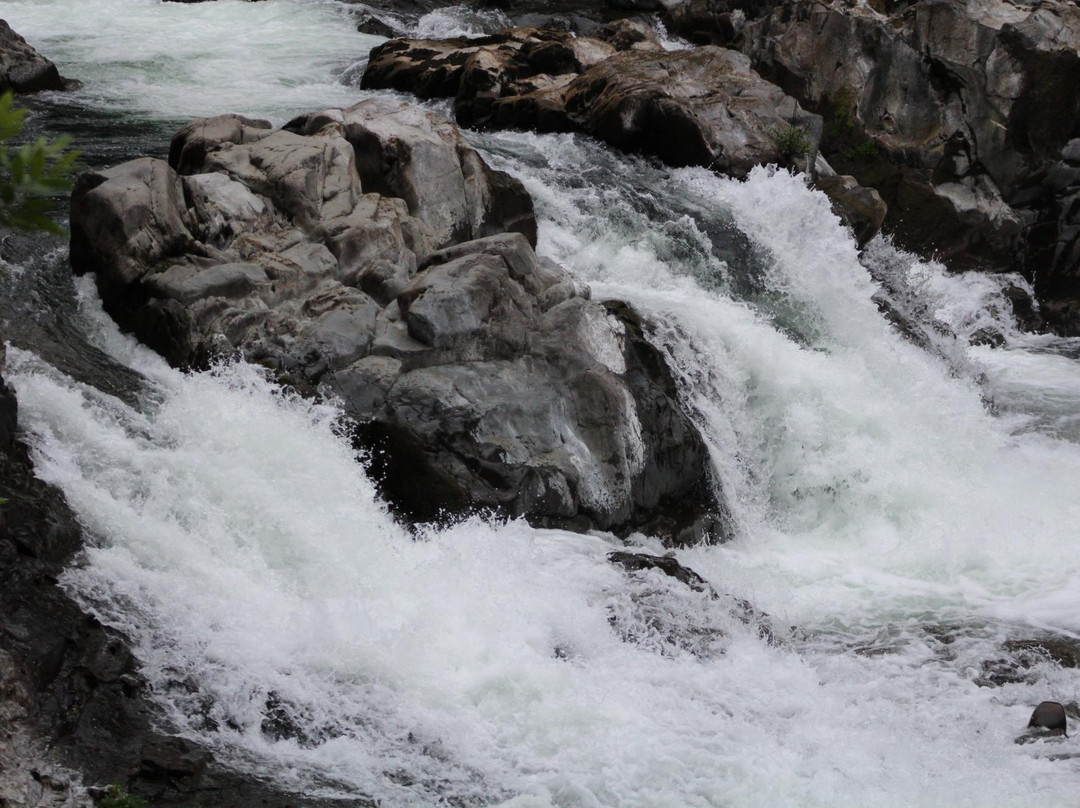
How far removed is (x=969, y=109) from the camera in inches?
755

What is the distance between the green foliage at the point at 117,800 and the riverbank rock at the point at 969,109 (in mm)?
15630

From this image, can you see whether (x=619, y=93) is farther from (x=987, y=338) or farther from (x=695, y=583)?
(x=695, y=583)

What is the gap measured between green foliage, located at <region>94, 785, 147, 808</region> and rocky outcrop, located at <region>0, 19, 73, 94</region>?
41.1 ft

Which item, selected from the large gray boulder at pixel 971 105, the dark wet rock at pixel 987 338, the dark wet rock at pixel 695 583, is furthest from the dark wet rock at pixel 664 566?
the large gray boulder at pixel 971 105

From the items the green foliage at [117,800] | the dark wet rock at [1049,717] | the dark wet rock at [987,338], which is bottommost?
the dark wet rock at [987,338]

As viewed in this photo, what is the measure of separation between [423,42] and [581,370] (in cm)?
1101

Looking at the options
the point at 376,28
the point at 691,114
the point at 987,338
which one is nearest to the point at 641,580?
the point at 691,114

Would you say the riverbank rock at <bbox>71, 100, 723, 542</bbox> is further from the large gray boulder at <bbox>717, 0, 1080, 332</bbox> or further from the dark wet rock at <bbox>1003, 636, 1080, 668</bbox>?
the large gray boulder at <bbox>717, 0, 1080, 332</bbox>

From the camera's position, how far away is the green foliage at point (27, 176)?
2.73m

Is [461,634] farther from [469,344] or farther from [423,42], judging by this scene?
[423,42]

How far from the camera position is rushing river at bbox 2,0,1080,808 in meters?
6.70

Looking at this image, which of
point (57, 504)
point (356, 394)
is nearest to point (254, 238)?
point (356, 394)

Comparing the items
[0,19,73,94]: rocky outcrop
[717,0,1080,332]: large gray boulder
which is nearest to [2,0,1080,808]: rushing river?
[0,19,73,94]: rocky outcrop

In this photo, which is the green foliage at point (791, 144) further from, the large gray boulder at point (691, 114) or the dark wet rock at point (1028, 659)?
the dark wet rock at point (1028, 659)
